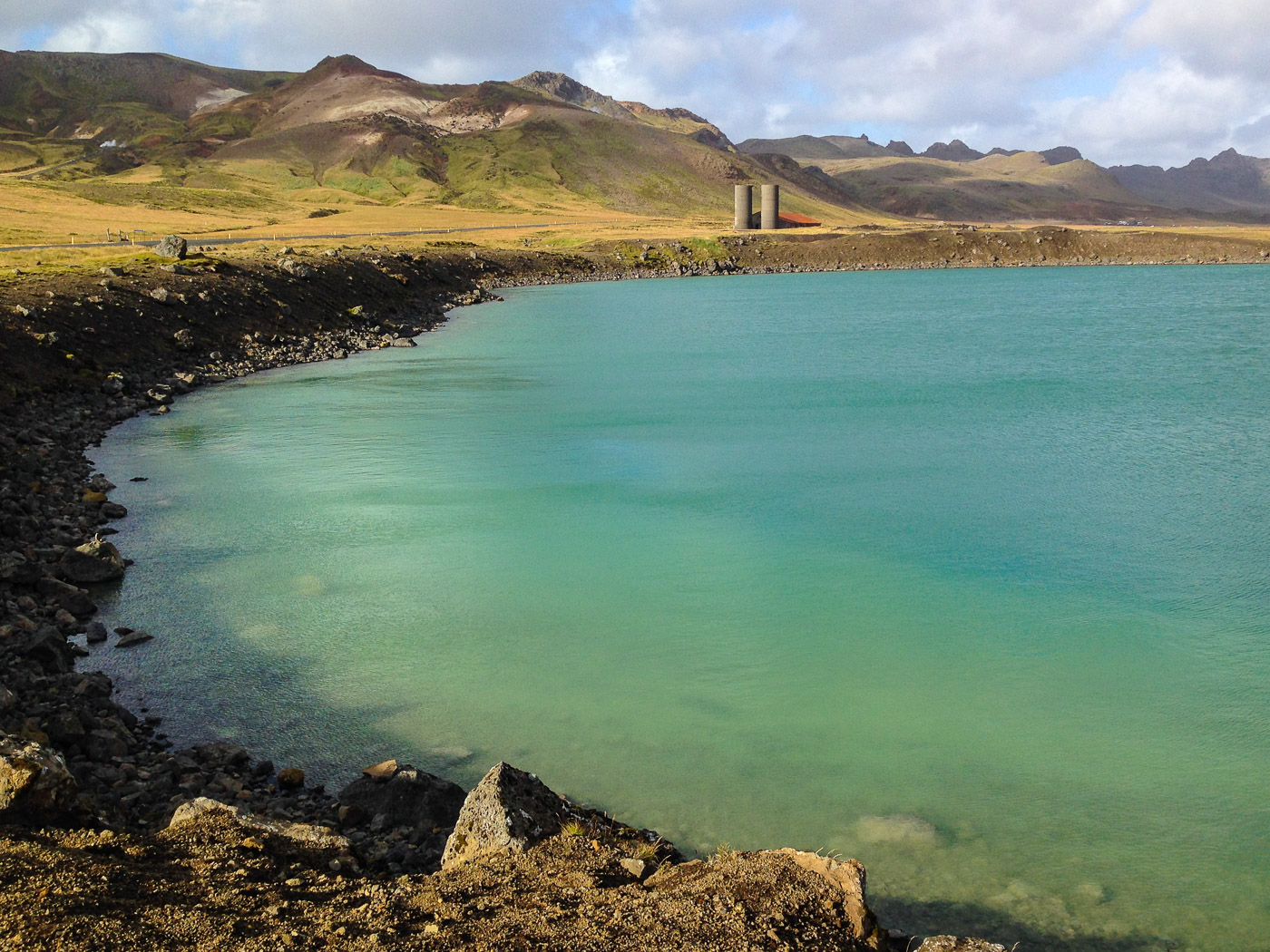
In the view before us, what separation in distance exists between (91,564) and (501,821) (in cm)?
1241

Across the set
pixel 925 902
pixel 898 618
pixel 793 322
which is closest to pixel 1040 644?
pixel 898 618

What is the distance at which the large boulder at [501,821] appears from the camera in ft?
25.5

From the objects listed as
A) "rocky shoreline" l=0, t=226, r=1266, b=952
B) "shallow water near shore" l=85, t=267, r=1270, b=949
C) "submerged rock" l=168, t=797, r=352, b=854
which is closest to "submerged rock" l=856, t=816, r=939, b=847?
"shallow water near shore" l=85, t=267, r=1270, b=949

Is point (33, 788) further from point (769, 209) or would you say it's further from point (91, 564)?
point (769, 209)

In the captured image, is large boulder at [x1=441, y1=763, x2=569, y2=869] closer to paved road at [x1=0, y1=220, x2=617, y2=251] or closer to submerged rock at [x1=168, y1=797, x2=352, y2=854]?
submerged rock at [x1=168, y1=797, x2=352, y2=854]

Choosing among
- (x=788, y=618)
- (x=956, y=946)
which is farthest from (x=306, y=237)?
(x=956, y=946)

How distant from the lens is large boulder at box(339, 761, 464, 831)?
30.7 ft

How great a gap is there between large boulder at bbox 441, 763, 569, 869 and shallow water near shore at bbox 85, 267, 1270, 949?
2.23 meters

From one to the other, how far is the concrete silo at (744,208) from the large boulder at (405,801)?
6189 inches

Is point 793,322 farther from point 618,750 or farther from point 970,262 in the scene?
point 970,262

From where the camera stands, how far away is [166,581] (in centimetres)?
1719

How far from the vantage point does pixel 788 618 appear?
52.6 feet

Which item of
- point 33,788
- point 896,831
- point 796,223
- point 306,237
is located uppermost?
point 796,223

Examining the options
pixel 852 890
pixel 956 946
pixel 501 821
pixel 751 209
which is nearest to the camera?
pixel 956 946
